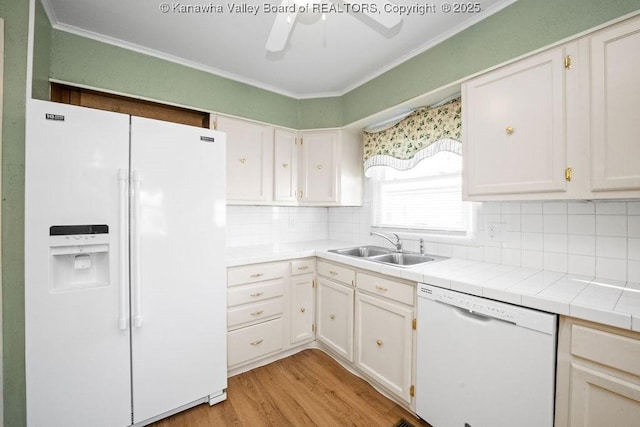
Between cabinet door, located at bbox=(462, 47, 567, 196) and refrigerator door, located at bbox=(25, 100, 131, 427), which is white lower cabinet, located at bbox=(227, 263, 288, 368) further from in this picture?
cabinet door, located at bbox=(462, 47, 567, 196)

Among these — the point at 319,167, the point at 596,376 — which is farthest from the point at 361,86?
the point at 596,376

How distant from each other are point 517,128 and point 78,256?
247 centimetres

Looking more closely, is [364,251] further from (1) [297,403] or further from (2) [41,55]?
(2) [41,55]

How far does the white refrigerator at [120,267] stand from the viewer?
130 centimetres

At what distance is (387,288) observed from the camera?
5.84 ft

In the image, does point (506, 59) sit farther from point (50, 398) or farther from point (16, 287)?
point (50, 398)

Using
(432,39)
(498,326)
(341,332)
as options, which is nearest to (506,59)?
(432,39)

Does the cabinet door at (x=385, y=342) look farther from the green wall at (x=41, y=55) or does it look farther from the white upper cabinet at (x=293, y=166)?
the green wall at (x=41, y=55)

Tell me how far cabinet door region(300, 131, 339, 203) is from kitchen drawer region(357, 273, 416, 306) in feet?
3.23

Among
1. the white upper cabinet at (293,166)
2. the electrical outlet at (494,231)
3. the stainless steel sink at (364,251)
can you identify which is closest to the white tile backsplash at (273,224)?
the white upper cabinet at (293,166)

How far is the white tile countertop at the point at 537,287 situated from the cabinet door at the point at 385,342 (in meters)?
0.26

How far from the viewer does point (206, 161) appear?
1.72m

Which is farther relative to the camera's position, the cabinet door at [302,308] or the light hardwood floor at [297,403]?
the cabinet door at [302,308]

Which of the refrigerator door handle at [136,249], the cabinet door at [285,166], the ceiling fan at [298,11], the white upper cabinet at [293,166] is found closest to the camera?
the ceiling fan at [298,11]
